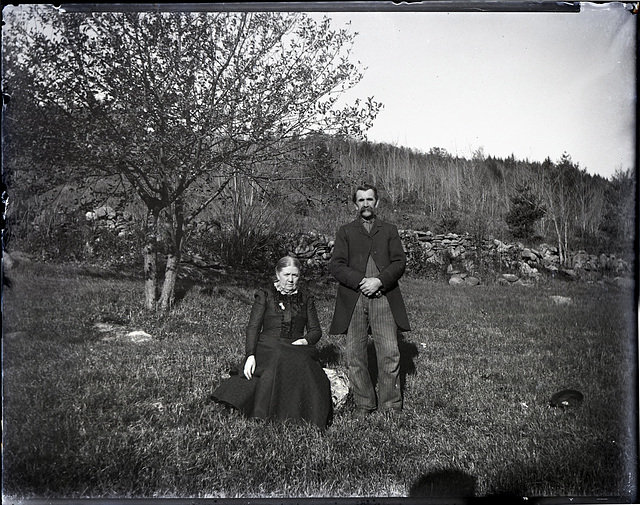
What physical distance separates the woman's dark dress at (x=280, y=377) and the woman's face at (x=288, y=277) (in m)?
0.10

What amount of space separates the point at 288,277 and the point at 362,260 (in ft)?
2.22

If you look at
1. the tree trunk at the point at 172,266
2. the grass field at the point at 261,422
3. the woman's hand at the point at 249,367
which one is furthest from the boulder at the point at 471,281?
the woman's hand at the point at 249,367

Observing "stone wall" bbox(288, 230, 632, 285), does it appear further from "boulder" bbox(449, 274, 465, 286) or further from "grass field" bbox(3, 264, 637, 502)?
"grass field" bbox(3, 264, 637, 502)

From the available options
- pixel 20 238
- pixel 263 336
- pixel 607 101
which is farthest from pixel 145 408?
pixel 607 101

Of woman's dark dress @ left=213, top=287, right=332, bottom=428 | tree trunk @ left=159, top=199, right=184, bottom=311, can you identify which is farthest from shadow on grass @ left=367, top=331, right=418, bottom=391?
tree trunk @ left=159, top=199, right=184, bottom=311

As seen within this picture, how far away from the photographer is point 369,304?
4.23 meters

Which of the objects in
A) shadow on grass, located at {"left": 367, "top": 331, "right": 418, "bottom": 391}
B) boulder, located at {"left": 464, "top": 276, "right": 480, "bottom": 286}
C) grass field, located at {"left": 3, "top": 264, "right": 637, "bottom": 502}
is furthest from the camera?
boulder, located at {"left": 464, "top": 276, "right": 480, "bottom": 286}

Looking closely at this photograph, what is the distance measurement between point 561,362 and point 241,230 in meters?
3.93

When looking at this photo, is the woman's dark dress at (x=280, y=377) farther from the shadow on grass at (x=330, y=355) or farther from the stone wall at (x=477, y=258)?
the stone wall at (x=477, y=258)

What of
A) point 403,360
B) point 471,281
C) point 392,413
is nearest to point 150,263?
point 403,360

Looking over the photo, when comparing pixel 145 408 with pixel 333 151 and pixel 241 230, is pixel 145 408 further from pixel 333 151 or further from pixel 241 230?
pixel 333 151

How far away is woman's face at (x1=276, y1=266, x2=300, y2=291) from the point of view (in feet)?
13.3

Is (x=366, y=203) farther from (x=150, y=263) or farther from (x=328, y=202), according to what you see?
(x=150, y=263)

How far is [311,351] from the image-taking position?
13.3 feet
